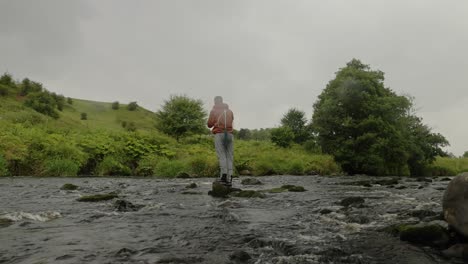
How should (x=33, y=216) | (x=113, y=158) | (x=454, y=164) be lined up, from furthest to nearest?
(x=454, y=164) → (x=113, y=158) → (x=33, y=216)

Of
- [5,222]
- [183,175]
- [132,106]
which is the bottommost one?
[5,222]

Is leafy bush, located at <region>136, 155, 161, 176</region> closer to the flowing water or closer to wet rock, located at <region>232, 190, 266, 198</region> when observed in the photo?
wet rock, located at <region>232, 190, 266, 198</region>

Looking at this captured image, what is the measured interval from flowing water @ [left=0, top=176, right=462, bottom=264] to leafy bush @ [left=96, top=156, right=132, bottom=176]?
1906 cm

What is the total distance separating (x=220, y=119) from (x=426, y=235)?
32.1 feet

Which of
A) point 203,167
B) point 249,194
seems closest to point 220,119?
point 249,194

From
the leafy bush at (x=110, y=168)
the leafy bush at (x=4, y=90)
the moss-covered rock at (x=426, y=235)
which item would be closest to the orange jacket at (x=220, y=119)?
the moss-covered rock at (x=426, y=235)

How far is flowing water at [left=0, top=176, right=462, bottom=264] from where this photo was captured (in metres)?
5.45

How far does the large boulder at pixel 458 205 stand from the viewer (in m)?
5.93

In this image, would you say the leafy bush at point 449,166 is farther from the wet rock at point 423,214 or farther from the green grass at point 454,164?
the wet rock at point 423,214

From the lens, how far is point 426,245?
20.2ft

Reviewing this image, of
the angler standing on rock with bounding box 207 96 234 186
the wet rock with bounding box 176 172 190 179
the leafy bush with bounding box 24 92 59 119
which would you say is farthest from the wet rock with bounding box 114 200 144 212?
the leafy bush with bounding box 24 92 59 119

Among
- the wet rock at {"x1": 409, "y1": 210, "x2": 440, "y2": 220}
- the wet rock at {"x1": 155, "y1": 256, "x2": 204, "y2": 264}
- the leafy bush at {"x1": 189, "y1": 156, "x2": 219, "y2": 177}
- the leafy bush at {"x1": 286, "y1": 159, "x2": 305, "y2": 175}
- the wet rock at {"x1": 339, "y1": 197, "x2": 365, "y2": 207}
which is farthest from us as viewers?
the leafy bush at {"x1": 286, "y1": 159, "x2": 305, "y2": 175}

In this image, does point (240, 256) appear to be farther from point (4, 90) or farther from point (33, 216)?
point (4, 90)

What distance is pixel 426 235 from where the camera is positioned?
20.5 ft
